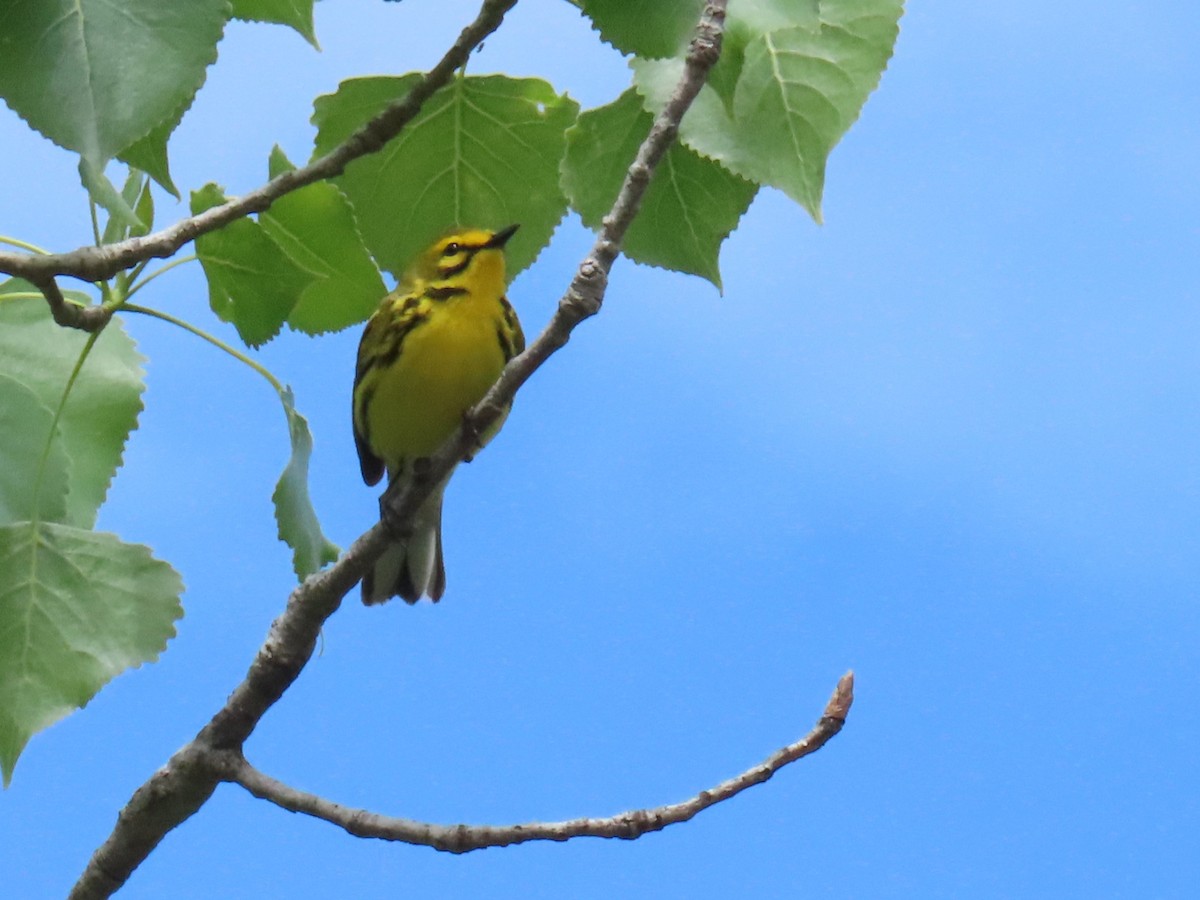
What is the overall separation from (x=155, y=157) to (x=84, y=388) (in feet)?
2.01

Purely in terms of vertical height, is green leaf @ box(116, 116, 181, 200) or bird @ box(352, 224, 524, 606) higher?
bird @ box(352, 224, 524, 606)

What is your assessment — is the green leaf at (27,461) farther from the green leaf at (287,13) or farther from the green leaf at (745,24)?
the green leaf at (745,24)

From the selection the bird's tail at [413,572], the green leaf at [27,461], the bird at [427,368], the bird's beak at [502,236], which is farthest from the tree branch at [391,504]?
the bird's tail at [413,572]

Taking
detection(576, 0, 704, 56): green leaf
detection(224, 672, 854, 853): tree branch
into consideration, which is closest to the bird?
detection(224, 672, 854, 853): tree branch

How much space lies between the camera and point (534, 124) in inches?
89.1

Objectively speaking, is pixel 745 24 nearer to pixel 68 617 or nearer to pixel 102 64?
pixel 102 64

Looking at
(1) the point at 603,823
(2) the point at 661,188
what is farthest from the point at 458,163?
(1) the point at 603,823

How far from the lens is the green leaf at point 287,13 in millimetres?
1858

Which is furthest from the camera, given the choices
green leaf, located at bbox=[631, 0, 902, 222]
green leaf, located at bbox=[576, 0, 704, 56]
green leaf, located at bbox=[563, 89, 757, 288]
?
green leaf, located at bbox=[563, 89, 757, 288]

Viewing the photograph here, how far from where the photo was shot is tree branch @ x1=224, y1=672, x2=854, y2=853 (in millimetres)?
1781

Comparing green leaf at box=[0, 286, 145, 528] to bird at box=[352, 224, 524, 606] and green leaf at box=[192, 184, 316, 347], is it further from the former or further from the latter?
bird at box=[352, 224, 524, 606]

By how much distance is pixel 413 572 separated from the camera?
3156 mm

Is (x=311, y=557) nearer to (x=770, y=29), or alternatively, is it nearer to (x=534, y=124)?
(x=534, y=124)

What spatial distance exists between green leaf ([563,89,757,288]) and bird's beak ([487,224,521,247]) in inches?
9.8
